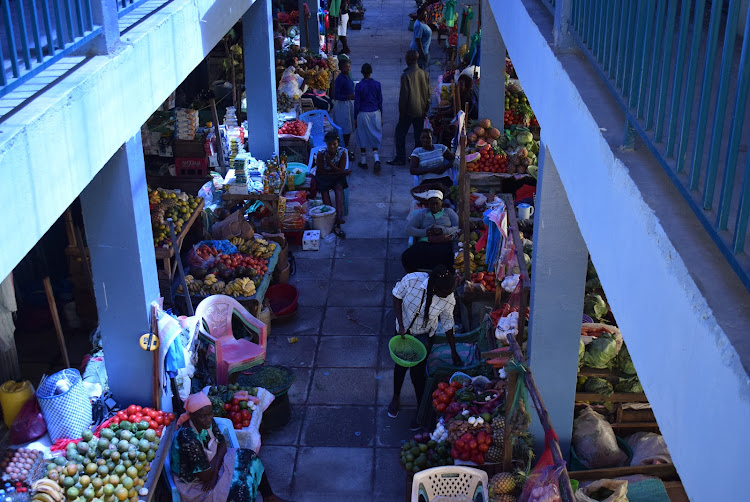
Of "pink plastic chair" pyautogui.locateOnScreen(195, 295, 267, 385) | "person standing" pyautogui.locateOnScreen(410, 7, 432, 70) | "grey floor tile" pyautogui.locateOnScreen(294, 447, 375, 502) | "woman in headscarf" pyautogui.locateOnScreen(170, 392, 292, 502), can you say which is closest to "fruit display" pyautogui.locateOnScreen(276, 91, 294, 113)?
"person standing" pyautogui.locateOnScreen(410, 7, 432, 70)

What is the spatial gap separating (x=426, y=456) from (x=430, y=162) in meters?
5.32

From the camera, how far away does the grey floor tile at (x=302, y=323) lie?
9.01m

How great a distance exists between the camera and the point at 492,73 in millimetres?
11883

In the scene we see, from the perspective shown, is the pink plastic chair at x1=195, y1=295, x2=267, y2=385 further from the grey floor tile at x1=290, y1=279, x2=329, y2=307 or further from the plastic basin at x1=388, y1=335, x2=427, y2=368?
the grey floor tile at x1=290, y1=279, x2=329, y2=307

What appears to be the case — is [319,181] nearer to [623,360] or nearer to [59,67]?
[623,360]

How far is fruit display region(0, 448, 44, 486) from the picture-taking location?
563 centimetres

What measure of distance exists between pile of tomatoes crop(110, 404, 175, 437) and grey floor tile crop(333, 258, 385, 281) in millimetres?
4098

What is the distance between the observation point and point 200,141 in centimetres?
1065

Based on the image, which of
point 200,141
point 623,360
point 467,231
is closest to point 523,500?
point 623,360

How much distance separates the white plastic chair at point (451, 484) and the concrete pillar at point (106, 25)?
11.8 feet

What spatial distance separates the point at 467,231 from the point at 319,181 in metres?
3.58

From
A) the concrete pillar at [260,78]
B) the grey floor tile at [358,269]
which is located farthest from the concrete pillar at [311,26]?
the grey floor tile at [358,269]

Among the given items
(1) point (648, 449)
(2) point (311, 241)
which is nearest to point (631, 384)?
(1) point (648, 449)

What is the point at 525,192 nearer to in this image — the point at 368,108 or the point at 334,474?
the point at 368,108
